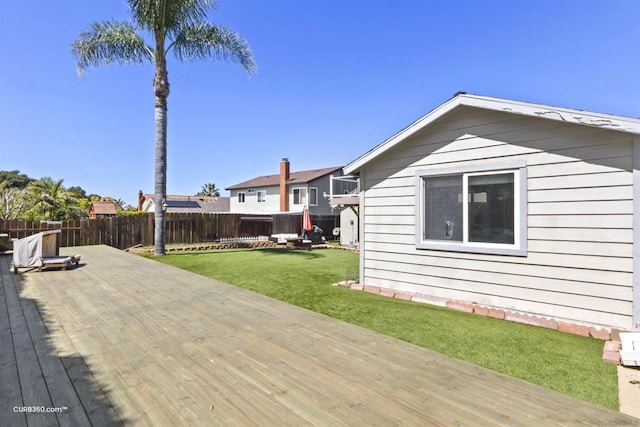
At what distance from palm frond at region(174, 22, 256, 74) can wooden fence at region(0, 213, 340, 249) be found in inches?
309

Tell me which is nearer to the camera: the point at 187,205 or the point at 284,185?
the point at 284,185

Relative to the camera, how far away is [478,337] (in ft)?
13.4

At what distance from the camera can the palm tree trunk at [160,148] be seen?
40.6 feet

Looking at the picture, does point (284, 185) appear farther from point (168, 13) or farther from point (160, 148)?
point (168, 13)

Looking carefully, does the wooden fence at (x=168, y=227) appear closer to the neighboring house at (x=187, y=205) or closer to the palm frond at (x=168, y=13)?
the palm frond at (x=168, y=13)

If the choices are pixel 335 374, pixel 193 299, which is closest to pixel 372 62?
pixel 193 299

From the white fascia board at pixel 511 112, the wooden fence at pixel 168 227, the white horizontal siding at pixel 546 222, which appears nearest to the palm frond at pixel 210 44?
the wooden fence at pixel 168 227

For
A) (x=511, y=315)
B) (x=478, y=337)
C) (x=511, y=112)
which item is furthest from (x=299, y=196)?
(x=478, y=337)

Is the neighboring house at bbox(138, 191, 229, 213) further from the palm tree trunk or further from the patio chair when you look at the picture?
the patio chair

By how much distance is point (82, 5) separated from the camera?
11445 millimetres

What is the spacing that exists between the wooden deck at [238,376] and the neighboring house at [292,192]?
2327 cm

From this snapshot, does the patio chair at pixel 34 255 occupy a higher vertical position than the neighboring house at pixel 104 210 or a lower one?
lower

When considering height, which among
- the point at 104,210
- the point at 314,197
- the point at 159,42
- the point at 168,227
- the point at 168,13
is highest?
the point at 168,13

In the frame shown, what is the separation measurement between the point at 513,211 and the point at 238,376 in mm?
4771
